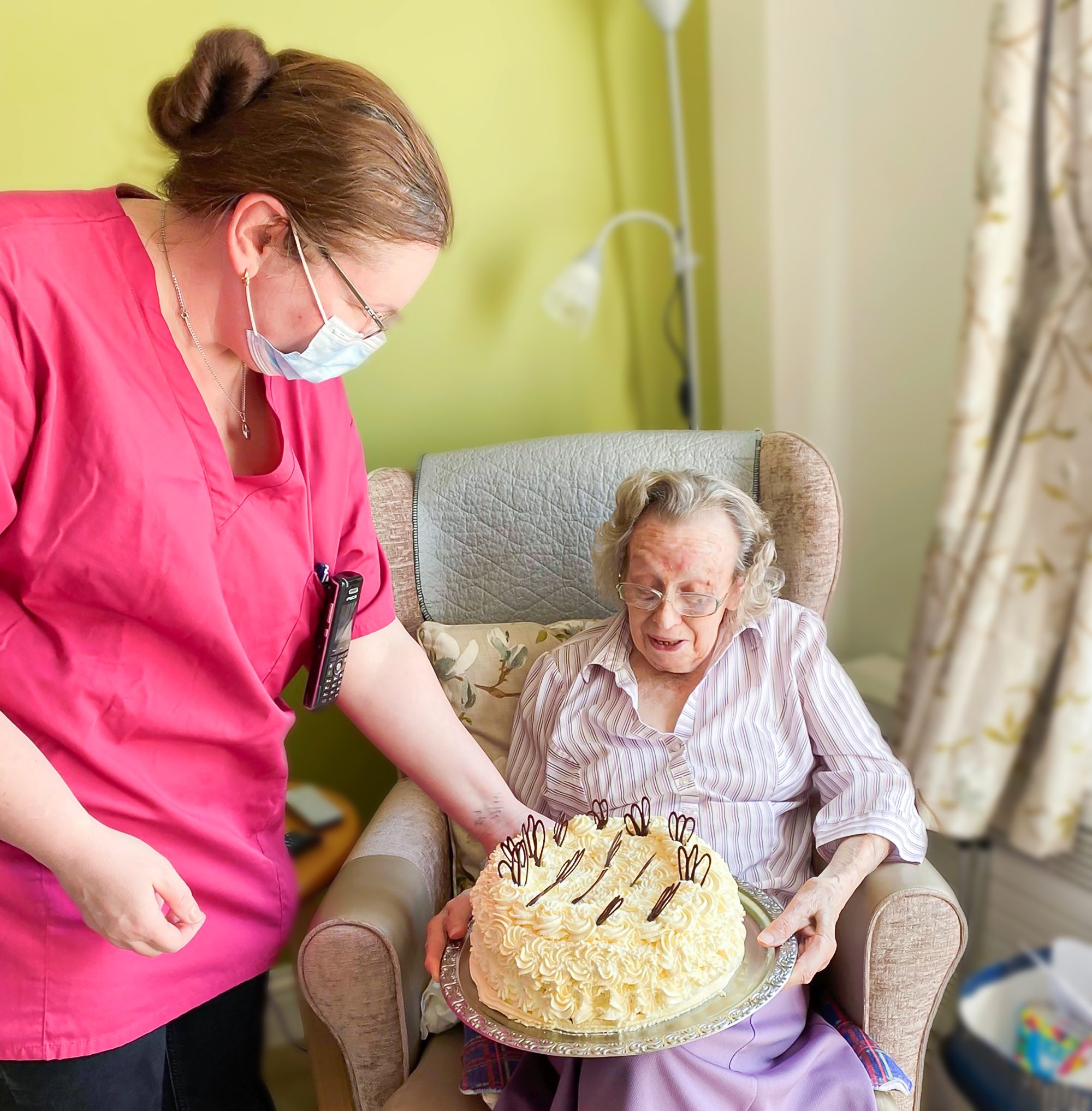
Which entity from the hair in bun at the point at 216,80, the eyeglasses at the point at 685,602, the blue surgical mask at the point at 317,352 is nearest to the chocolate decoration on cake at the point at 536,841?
the eyeglasses at the point at 685,602

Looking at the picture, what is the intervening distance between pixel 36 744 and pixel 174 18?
4.08ft

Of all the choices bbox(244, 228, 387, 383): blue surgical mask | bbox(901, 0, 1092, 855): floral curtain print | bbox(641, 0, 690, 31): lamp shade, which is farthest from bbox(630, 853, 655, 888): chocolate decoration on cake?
bbox(641, 0, 690, 31): lamp shade

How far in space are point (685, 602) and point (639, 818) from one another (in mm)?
290

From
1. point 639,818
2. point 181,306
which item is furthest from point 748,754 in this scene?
point 181,306

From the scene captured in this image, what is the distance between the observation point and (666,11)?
181cm

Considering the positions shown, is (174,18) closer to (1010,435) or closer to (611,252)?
(611,252)

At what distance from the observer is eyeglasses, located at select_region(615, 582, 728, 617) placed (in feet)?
4.50

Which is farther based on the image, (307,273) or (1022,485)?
(1022,485)

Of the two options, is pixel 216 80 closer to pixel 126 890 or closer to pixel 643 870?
pixel 126 890

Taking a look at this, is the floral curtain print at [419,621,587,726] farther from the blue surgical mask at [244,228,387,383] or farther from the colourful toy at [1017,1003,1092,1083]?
the colourful toy at [1017,1003,1092,1083]

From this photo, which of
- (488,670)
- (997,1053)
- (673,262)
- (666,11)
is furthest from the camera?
(673,262)

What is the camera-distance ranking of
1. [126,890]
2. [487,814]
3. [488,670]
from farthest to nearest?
1. [488,670]
2. [487,814]
3. [126,890]

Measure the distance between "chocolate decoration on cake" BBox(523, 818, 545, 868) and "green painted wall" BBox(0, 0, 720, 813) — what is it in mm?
731

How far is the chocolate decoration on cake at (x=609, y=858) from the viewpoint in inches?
41.6
